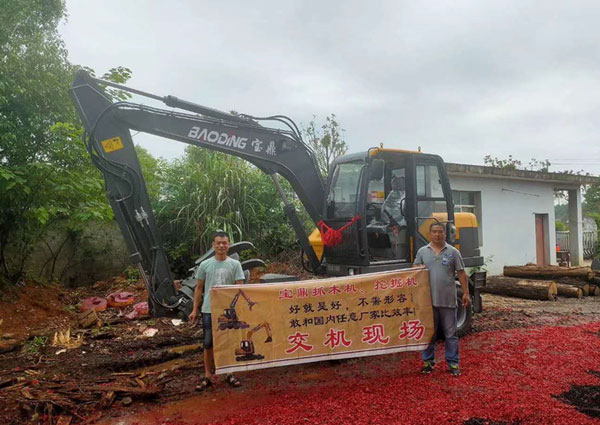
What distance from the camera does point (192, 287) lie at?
6.21m

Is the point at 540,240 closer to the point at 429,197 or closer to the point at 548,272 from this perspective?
the point at 548,272

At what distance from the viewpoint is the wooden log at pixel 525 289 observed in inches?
416

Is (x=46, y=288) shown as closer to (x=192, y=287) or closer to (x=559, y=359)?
(x=192, y=287)

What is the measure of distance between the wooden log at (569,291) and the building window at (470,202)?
9.97ft

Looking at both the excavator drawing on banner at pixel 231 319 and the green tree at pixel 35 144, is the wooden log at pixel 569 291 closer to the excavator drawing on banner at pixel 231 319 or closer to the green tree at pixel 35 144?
the excavator drawing on banner at pixel 231 319

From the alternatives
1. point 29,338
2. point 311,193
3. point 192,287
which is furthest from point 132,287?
point 311,193

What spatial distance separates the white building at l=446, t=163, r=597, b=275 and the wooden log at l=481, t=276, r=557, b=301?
108 inches

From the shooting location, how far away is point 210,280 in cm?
489

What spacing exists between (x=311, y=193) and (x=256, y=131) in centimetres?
115

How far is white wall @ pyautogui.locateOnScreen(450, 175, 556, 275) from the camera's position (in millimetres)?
14219

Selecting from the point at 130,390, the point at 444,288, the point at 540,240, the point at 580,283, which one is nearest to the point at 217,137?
the point at 130,390

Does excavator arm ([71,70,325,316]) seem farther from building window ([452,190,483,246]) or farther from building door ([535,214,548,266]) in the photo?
building door ([535,214,548,266])

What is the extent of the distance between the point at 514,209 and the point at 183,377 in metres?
13.1

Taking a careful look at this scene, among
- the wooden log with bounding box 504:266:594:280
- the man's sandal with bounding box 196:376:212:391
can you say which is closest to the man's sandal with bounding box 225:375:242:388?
the man's sandal with bounding box 196:376:212:391
